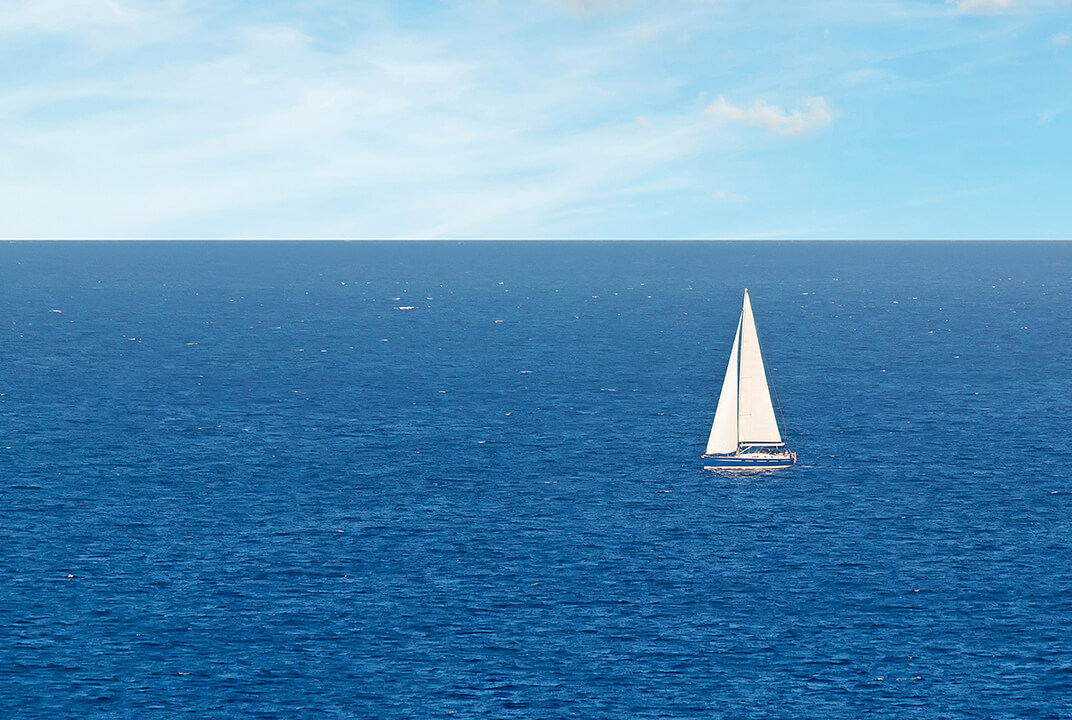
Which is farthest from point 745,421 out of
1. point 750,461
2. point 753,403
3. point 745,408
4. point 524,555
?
point 524,555

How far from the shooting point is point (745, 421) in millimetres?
101125

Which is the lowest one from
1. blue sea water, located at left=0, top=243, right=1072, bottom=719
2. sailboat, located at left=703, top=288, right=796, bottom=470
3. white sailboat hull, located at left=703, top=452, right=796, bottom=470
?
blue sea water, located at left=0, top=243, right=1072, bottom=719

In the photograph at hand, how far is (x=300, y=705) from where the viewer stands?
56906 mm

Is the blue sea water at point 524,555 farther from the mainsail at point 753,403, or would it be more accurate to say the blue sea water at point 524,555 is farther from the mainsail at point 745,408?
the mainsail at point 753,403

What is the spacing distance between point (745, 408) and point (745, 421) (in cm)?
115

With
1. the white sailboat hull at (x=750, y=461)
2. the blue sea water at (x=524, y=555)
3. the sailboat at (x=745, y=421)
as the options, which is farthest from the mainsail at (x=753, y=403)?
the blue sea water at (x=524, y=555)

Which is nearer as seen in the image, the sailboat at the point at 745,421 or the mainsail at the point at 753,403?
the sailboat at the point at 745,421

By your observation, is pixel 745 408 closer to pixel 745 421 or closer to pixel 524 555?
pixel 745 421

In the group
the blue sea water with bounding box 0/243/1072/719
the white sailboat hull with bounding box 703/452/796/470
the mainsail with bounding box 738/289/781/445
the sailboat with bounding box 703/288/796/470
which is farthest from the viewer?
the mainsail with bounding box 738/289/781/445

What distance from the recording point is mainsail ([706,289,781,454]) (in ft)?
327

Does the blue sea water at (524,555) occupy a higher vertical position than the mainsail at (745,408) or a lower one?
lower

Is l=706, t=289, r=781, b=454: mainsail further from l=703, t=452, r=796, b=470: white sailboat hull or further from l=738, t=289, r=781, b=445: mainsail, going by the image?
l=703, t=452, r=796, b=470: white sailboat hull

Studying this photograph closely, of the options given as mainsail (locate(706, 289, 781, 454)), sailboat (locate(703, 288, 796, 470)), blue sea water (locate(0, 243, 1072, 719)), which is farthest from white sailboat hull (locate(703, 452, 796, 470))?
blue sea water (locate(0, 243, 1072, 719))

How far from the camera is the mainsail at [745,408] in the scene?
9969cm
